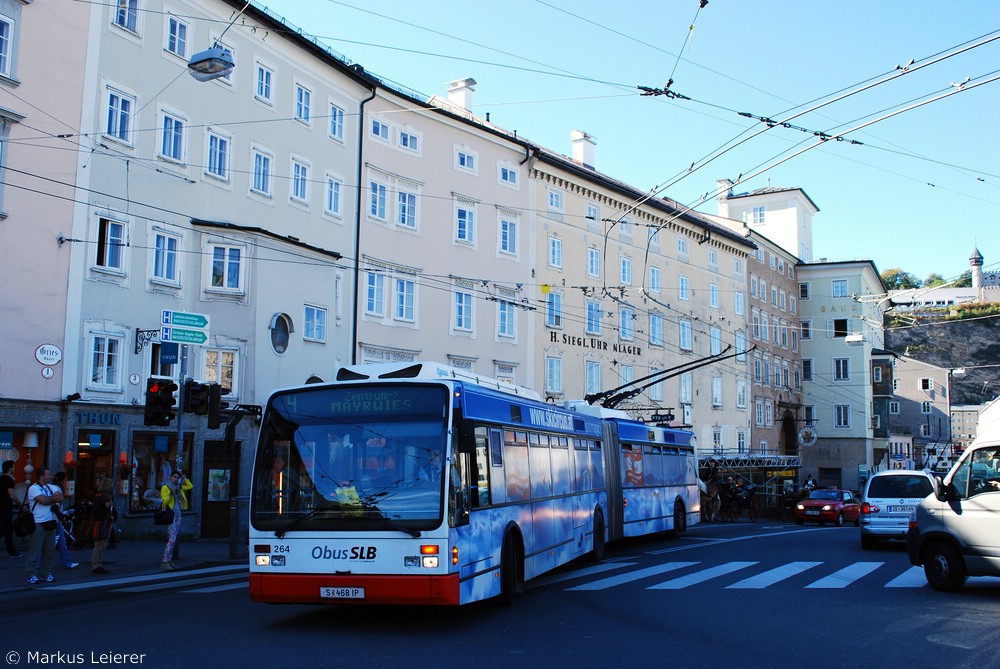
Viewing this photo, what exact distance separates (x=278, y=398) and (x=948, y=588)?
9.56 meters

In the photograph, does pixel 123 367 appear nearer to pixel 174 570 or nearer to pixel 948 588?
pixel 174 570

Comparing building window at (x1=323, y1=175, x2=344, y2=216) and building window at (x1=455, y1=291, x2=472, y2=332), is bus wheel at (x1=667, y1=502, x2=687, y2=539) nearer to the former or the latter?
building window at (x1=455, y1=291, x2=472, y2=332)

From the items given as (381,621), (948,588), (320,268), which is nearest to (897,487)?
(948,588)

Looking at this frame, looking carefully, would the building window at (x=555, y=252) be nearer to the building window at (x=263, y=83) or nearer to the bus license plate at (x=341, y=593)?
the building window at (x=263, y=83)

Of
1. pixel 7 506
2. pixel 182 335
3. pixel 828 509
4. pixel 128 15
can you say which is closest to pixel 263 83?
pixel 128 15

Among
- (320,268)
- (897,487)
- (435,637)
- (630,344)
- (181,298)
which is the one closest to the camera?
(435,637)

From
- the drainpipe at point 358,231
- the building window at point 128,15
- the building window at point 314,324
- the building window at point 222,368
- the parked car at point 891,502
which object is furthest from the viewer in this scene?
the drainpipe at point 358,231

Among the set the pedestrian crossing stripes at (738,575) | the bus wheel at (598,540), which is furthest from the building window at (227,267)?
the pedestrian crossing stripes at (738,575)

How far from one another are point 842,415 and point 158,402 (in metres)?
63.4

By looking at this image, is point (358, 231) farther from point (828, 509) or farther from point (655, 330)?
point (655, 330)

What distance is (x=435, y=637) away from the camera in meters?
10.5

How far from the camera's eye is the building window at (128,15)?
25.8 meters

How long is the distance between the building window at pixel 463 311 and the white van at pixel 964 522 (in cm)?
2562

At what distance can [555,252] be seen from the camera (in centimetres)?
4409
